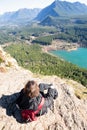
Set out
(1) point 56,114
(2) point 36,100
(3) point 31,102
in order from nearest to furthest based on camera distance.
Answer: (3) point 31,102 < (2) point 36,100 < (1) point 56,114

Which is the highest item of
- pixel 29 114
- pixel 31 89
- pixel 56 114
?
pixel 31 89

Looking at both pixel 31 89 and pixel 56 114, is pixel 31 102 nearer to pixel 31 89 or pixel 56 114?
pixel 31 89

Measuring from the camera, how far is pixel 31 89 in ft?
47.3

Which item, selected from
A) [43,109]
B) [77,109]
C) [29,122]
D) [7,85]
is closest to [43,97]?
[43,109]

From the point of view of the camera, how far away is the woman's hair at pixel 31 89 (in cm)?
1430

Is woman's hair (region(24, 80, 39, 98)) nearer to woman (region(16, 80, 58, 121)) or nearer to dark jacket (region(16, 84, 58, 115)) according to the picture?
woman (region(16, 80, 58, 121))

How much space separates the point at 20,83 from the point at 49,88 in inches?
194

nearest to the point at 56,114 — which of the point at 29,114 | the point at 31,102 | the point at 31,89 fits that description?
the point at 29,114

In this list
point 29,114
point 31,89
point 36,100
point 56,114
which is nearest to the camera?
point 31,89

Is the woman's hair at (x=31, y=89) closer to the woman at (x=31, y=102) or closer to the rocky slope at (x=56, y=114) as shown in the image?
the woman at (x=31, y=102)

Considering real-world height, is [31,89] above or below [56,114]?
above

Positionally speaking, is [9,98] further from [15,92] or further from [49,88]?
[49,88]

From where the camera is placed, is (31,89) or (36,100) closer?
(31,89)

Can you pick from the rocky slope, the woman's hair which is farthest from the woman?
the rocky slope
